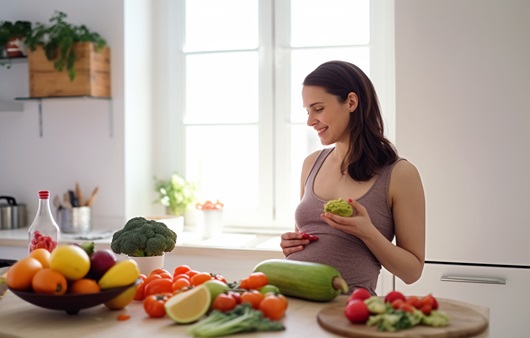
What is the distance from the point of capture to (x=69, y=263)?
167 cm

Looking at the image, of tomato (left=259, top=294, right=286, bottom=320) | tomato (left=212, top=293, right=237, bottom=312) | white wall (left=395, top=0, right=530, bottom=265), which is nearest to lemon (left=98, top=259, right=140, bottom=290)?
tomato (left=212, top=293, right=237, bottom=312)

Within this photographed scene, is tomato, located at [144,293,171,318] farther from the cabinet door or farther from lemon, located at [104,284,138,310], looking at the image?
the cabinet door

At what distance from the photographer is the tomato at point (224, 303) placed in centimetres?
162

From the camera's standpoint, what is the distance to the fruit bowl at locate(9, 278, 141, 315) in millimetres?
1660

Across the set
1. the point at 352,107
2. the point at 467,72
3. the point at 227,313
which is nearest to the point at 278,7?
the point at 467,72

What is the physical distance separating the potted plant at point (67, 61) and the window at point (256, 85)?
1.61 feet

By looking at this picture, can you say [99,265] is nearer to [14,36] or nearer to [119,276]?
[119,276]

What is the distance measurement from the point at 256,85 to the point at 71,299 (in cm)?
243

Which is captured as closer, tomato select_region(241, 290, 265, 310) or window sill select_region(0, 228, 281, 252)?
tomato select_region(241, 290, 265, 310)

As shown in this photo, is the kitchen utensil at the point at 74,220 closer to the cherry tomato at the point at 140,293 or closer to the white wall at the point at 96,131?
the white wall at the point at 96,131

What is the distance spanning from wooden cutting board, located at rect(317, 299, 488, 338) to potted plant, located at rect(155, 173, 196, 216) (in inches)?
91.3

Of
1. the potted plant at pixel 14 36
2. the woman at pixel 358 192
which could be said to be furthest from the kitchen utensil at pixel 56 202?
the woman at pixel 358 192

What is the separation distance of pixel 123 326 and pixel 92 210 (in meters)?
2.40

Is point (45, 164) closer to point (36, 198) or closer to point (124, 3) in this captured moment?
point (36, 198)
